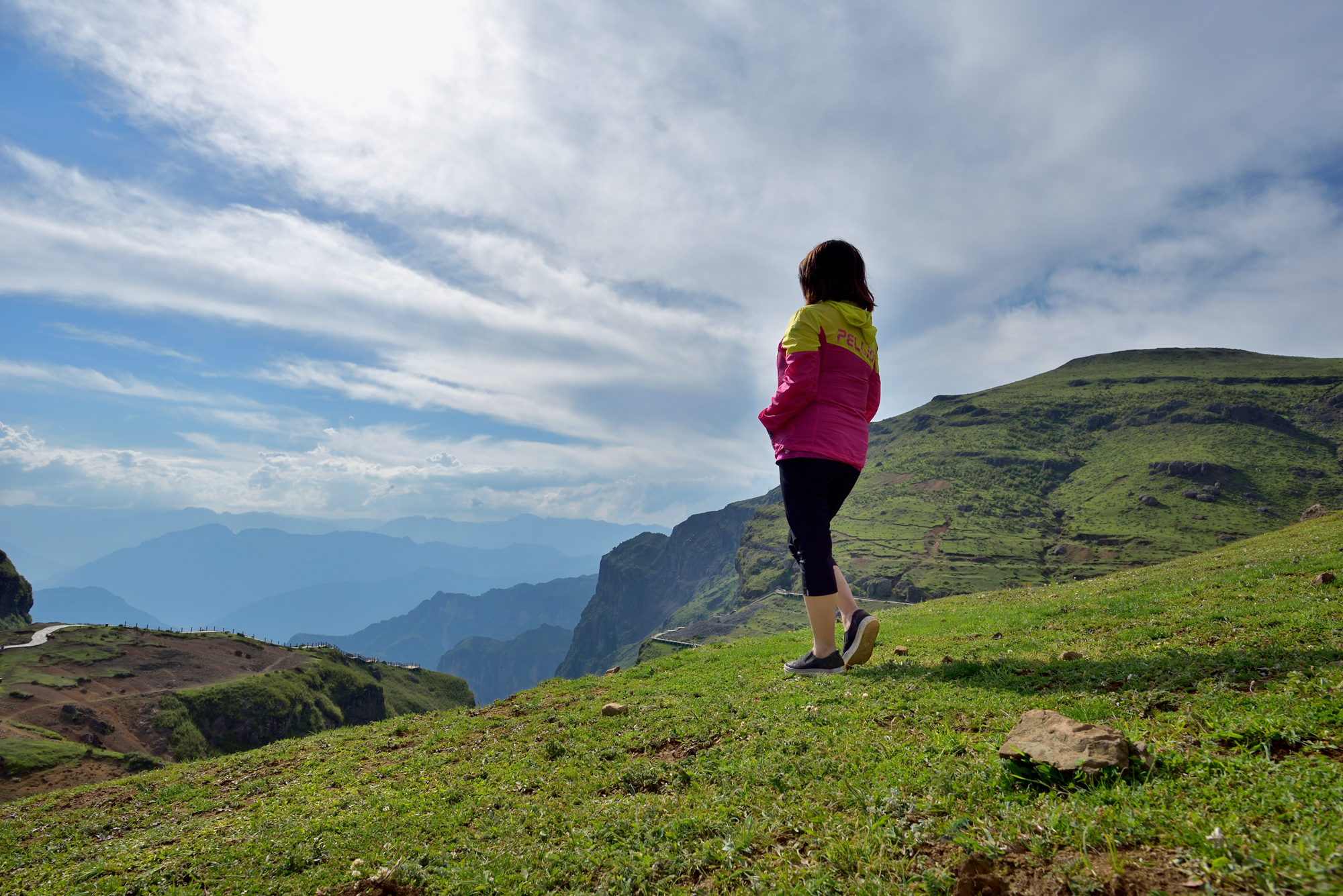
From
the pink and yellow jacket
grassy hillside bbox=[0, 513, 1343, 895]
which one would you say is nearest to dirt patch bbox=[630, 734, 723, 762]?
grassy hillside bbox=[0, 513, 1343, 895]

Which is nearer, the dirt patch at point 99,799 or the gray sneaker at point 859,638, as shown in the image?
the gray sneaker at point 859,638

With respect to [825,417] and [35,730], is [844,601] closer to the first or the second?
[825,417]

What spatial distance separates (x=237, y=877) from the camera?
5344 millimetres

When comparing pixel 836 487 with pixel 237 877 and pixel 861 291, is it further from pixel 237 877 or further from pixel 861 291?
pixel 237 877

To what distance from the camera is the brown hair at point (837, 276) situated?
26.9 feet

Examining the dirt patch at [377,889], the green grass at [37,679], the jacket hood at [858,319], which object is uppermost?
the jacket hood at [858,319]

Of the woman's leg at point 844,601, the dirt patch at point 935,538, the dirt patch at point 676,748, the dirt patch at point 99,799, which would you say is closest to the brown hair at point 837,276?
the woman's leg at point 844,601

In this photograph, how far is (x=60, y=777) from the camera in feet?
196

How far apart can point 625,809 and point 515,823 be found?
3.90 feet

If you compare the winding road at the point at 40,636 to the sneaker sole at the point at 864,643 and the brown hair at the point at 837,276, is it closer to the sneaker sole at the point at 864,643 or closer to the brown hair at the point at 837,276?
the sneaker sole at the point at 864,643

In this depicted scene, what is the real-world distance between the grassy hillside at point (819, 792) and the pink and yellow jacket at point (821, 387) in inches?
134

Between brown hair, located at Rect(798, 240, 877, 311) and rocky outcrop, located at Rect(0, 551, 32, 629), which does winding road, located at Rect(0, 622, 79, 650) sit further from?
brown hair, located at Rect(798, 240, 877, 311)

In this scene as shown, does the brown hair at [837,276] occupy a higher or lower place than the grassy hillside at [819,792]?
higher

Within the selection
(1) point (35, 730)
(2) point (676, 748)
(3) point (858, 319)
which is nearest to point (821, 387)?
(3) point (858, 319)
